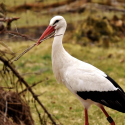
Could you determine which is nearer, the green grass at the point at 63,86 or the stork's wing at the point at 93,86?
the stork's wing at the point at 93,86

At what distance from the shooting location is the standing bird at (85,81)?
3076mm

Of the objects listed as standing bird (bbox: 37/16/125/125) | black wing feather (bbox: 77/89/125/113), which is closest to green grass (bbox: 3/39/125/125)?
standing bird (bbox: 37/16/125/125)

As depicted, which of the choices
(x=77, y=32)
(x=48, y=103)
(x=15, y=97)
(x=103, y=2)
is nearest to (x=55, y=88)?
(x=48, y=103)

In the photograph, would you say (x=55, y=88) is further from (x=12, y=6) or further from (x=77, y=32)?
(x=12, y=6)

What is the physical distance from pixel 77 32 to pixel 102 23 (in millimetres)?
982

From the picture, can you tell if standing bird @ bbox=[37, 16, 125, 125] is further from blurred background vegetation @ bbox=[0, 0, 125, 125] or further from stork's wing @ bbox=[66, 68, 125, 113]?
blurred background vegetation @ bbox=[0, 0, 125, 125]

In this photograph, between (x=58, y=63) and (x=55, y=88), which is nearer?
(x=58, y=63)

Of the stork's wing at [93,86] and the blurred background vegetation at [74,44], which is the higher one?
the stork's wing at [93,86]

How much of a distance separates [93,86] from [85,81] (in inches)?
4.8

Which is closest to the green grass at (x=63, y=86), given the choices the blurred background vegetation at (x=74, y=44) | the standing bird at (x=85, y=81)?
the blurred background vegetation at (x=74, y=44)

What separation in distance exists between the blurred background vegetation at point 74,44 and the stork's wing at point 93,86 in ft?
3.14

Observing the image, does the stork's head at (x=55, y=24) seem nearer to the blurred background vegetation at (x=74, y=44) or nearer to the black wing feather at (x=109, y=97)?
the black wing feather at (x=109, y=97)

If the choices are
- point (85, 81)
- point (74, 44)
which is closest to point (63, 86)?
point (85, 81)

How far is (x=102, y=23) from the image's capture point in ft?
29.3
